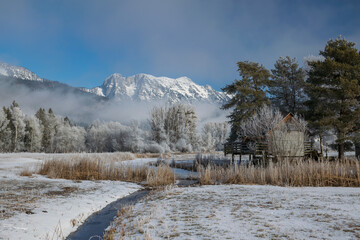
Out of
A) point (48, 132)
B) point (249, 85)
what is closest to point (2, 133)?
point (48, 132)

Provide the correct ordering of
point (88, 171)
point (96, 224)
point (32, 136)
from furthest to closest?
1. point (32, 136)
2. point (88, 171)
3. point (96, 224)

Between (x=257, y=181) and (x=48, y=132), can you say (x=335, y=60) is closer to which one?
(x=257, y=181)

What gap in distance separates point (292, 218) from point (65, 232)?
4335 millimetres

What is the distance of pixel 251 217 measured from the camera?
16.8 feet

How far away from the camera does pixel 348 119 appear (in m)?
18.7

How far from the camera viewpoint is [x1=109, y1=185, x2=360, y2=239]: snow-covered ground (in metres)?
4.11

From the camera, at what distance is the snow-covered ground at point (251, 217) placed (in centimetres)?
411

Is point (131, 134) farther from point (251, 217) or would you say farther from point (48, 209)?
point (251, 217)

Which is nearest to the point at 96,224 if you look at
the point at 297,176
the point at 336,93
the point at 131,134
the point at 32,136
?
the point at 297,176

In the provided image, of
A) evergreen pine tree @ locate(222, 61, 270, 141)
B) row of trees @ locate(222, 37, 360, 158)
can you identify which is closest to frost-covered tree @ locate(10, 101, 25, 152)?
evergreen pine tree @ locate(222, 61, 270, 141)

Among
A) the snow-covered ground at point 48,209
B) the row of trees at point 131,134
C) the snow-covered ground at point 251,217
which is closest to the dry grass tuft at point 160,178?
the snow-covered ground at point 48,209

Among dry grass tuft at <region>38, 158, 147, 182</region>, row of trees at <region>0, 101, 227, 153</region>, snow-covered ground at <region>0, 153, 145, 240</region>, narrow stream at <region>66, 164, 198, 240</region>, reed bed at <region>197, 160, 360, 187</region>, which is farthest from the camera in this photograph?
row of trees at <region>0, 101, 227, 153</region>

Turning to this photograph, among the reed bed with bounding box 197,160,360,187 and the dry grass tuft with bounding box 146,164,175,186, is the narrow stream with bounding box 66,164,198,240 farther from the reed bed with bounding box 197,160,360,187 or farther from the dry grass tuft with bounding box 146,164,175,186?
the reed bed with bounding box 197,160,360,187

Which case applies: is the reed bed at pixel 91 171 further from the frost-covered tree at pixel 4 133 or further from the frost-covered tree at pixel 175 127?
the frost-covered tree at pixel 4 133
